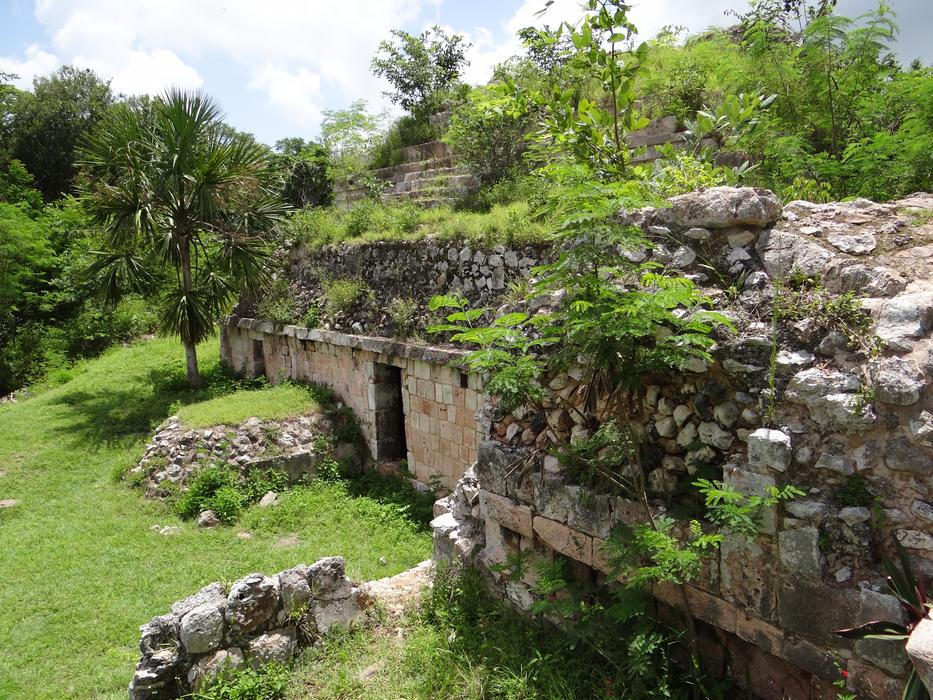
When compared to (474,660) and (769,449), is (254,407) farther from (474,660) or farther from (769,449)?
(769,449)

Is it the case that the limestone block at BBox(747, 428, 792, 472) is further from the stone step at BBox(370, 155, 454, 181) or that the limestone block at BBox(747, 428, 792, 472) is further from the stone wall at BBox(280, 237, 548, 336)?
the stone step at BBox(370, 155, 454, 181)

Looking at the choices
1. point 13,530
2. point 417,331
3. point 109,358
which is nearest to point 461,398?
point 417,331

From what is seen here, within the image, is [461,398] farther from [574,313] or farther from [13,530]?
[13,530]

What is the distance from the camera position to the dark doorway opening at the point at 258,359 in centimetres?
1178

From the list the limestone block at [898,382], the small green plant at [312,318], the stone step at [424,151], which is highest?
the stone step at [424,151]

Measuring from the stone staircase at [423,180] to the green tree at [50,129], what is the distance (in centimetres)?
1407

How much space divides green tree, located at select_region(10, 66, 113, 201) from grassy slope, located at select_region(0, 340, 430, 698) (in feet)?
50.8

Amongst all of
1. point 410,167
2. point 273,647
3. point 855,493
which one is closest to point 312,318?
point 410,167

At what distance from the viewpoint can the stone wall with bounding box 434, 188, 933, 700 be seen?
8.05ft

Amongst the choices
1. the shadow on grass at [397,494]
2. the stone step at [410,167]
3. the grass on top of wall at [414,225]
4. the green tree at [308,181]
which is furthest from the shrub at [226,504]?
the green tree at [308,181]

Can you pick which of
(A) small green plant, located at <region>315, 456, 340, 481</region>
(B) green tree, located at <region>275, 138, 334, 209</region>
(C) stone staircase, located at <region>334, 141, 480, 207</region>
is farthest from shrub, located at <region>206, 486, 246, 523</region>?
(B) green tree, located at <region>275, 138, 334, 209</region>

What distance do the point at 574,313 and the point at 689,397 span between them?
0.82 metres

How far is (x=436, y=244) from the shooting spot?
841 cm

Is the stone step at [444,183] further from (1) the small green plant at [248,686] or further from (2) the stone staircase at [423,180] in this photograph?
(1) the small green plant at [248,686]
